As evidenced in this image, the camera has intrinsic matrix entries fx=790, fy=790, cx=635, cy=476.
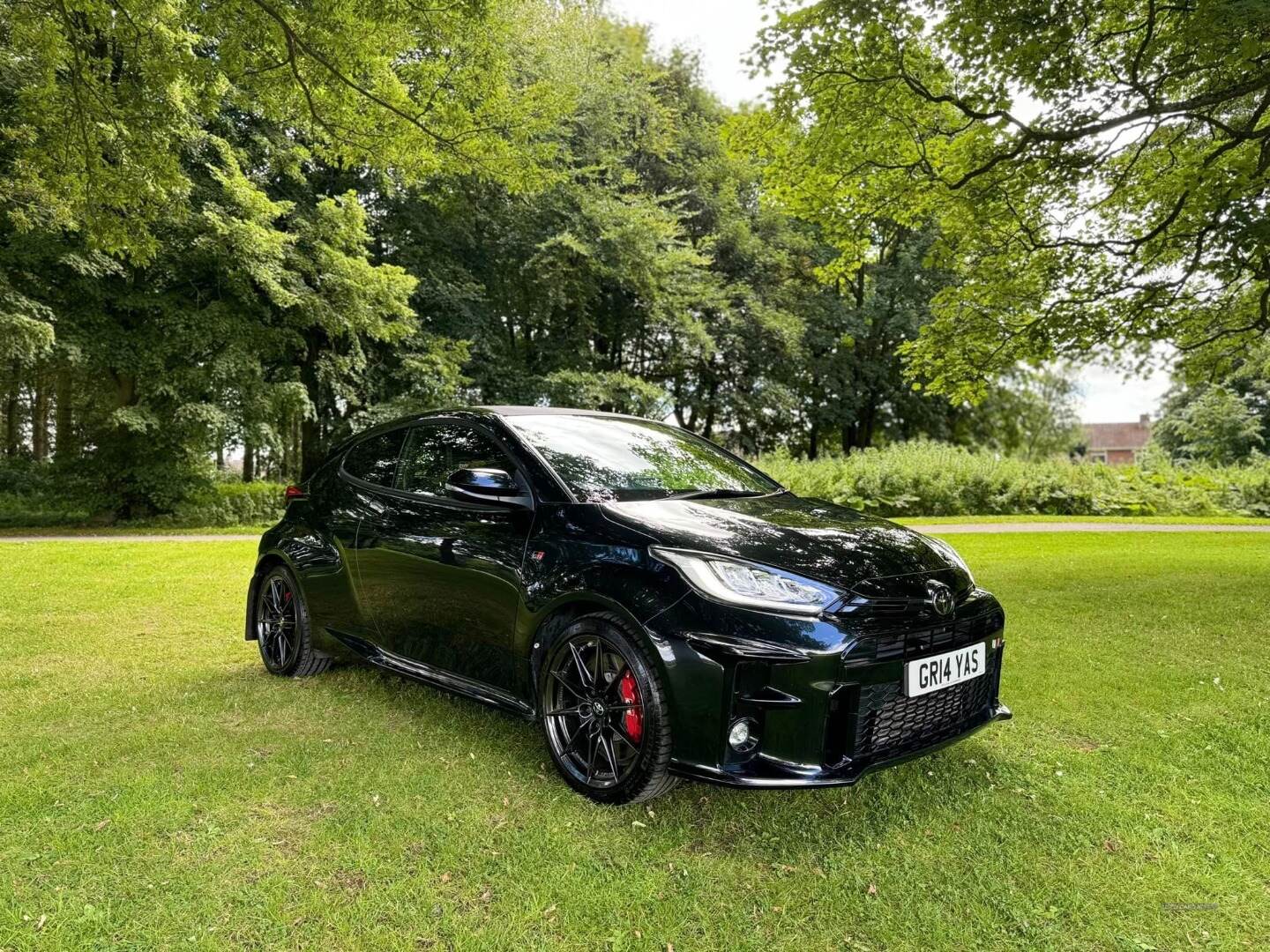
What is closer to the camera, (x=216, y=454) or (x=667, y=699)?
(x=667, y=699)

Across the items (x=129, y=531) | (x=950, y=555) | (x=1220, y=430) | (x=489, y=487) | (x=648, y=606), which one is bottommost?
(x=129, y=531)

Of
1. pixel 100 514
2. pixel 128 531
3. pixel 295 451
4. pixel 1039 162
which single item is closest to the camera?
pixel 1039 162

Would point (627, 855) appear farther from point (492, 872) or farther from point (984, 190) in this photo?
point (984, 190)

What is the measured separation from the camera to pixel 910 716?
110 inches

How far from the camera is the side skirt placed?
327cm

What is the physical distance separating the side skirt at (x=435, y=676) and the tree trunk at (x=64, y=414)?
16.3 metres

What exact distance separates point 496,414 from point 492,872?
6.74 ft

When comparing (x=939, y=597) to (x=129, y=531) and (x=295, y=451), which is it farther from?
(x=295, y=451)

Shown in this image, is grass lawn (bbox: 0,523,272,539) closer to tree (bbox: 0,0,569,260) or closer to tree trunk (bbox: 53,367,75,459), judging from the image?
tree trunk (bbox: 53,367,75,459)

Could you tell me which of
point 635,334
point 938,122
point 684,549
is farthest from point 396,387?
point 684,549

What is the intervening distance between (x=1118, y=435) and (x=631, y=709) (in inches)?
3422

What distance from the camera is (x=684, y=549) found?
284 cm

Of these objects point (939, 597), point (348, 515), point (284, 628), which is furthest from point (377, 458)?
point (939, 597)

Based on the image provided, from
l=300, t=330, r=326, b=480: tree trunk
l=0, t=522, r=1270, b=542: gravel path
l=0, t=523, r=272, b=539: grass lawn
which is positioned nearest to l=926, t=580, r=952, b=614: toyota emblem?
l=0, t=522, r=1270, b=542: gravel path
